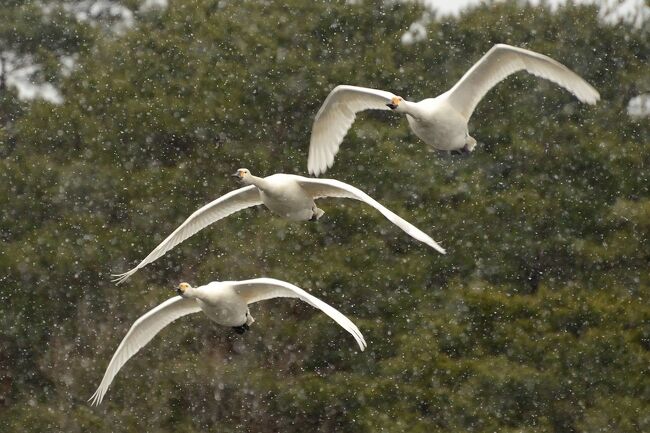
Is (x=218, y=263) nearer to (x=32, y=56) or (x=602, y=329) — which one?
(x=602, y=329)

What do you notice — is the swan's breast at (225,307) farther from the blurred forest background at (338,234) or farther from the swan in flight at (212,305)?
the blurred forest background at (338,234)

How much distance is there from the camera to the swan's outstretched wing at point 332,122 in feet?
59.0

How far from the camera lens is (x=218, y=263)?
24.1 metres

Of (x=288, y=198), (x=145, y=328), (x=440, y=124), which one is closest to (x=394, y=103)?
(x=440, y=124)

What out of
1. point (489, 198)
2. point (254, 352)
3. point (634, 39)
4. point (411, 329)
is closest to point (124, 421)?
point (254, 352)

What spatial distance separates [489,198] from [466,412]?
3.28 metres

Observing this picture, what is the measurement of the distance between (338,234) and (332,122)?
6.46m

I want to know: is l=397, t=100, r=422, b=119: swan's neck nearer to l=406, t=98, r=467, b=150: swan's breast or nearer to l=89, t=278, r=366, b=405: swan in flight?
l=406, t=98, r=467, b=150: swan's breast

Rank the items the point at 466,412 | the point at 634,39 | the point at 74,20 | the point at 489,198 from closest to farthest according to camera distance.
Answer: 1. the point at 466,412
2. the point at 489,198
3. the point at 634,39
4. the point at 74,20

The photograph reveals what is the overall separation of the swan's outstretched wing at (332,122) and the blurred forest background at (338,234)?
5401 mm

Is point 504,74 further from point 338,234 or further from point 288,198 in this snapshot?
point 338,234

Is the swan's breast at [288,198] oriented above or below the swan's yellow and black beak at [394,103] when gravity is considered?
below

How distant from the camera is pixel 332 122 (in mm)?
18172

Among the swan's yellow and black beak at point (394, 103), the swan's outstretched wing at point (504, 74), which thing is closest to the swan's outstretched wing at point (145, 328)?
the swan's yellow and black beak at point (394, 103)
